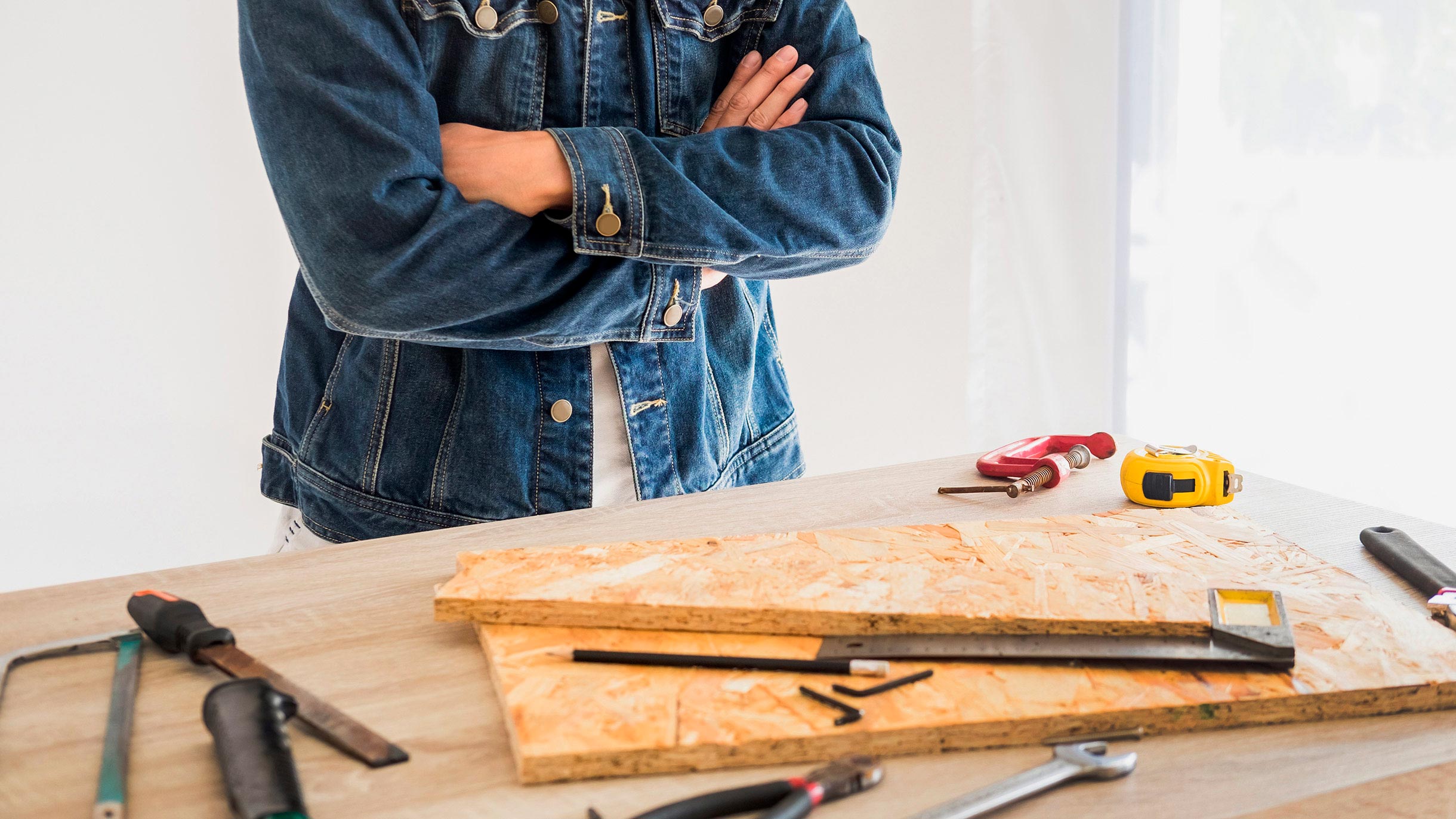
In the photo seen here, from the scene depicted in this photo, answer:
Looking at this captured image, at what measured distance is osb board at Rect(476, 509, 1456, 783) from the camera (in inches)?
20.6

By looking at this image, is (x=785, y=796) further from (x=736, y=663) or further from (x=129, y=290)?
(x=129, y=290)

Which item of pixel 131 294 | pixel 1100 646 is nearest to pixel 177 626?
pixel 1100 646

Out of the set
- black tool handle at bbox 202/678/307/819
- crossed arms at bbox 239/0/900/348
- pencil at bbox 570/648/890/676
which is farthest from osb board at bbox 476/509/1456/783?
crossed arms at bbox 239/0/900/348

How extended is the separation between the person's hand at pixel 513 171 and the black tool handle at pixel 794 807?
0.66 meters

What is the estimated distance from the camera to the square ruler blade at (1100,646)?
1.93 ft

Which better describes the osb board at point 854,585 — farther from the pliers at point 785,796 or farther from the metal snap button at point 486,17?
the metal snap button at point 486,17

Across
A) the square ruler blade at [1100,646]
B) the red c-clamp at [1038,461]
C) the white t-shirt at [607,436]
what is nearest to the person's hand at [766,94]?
the white t-shirt at [607,436]

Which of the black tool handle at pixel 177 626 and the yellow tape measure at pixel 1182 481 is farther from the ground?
the black tool handle at pixel 177 626

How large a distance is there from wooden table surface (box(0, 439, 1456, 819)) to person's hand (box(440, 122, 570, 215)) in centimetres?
33

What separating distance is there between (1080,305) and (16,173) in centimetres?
212

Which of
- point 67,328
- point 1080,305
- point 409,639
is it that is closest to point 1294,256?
point 1080,305

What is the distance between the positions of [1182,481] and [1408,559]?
190mm

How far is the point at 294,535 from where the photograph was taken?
116 centimetres

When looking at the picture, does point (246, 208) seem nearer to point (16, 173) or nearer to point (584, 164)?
point (16, 173)
